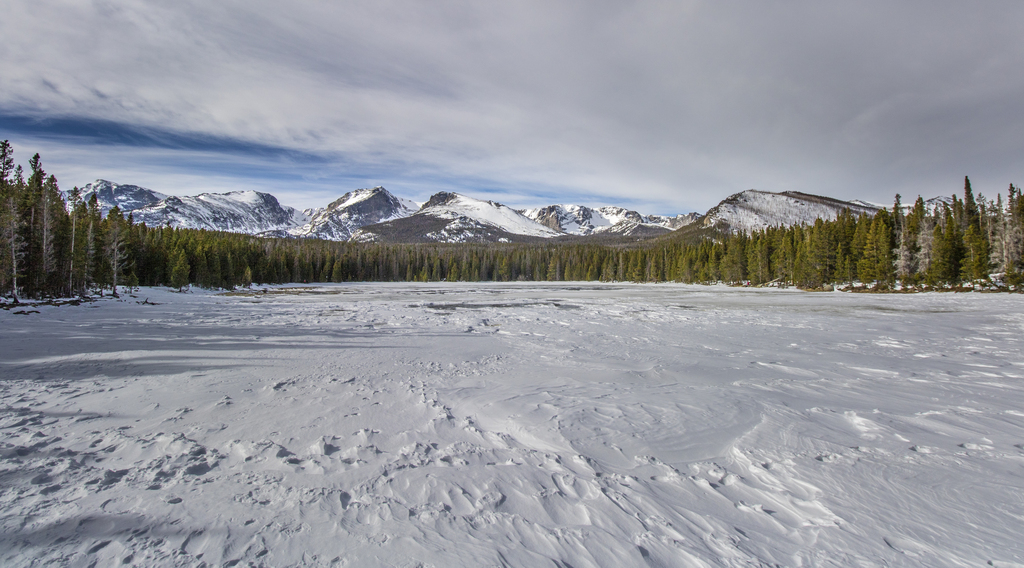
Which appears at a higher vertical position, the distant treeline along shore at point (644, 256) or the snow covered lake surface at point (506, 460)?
the distant treeline along shore at point (644, 256)

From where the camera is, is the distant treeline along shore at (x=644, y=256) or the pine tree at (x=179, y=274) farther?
the pine tree at (x=179, y=274)

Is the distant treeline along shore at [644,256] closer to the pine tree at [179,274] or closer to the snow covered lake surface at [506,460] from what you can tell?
the pine tree at [179,274]

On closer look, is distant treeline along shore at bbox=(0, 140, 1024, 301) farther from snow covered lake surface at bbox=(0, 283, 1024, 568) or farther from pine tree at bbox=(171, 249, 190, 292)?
snow covered lake surface at bbox=(0, 283, 1024, 568)

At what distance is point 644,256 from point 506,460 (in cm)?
11417

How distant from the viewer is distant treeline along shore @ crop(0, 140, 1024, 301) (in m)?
29.4

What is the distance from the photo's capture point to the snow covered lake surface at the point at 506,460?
3291 mm

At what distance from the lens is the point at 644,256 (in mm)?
112875

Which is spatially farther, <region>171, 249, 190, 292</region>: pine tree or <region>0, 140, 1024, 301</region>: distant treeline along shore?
<region>171, 249, 190, 292</region>: pine tree

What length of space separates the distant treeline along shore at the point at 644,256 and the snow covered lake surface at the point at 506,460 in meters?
29.1

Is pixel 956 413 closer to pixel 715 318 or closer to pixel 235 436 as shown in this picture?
pixel 235 436

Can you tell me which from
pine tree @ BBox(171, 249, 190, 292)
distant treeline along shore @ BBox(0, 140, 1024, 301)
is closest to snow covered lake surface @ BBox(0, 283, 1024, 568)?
distant treeline along shore @ BBox(0, 140, 1024, 301)

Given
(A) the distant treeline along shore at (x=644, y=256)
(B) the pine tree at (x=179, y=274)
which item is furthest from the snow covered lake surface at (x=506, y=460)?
(B) the pine tree at (x=179, y=274)

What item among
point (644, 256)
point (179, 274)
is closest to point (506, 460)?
point (179, 274)

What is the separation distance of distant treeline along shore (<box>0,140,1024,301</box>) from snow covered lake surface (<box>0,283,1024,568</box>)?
2911 centimetres
